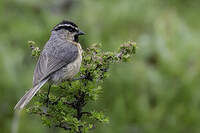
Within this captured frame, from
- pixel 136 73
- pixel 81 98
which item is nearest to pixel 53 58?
pixel 81 98

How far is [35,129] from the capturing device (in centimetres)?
635

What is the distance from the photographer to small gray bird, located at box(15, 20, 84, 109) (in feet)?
14.5

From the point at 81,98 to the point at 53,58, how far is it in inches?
52.8

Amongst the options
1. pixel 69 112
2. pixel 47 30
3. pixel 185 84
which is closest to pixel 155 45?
pixel 185 84

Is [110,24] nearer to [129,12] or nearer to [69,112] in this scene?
[129,12]

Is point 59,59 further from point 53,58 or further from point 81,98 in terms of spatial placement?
point 81,98

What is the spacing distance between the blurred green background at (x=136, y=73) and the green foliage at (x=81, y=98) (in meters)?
2.49

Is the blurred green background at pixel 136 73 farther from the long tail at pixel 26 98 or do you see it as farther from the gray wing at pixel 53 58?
the long tail at pixel 26 98

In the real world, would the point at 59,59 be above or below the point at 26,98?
above

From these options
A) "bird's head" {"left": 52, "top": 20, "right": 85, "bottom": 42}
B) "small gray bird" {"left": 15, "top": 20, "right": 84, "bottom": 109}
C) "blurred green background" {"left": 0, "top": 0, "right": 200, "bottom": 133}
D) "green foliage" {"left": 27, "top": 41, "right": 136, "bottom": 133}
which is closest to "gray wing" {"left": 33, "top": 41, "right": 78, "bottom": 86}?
"small gray bird" {"left": 15, "top": 20, "right": 84, "bottom": 109}

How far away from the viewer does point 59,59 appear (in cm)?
480

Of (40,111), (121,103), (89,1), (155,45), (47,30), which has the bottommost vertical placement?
(40,111)

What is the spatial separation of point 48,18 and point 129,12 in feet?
4.08

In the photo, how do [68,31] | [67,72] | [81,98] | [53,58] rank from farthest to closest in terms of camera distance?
[68,31] < [53,58] < [67,72] < [81,98]
